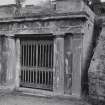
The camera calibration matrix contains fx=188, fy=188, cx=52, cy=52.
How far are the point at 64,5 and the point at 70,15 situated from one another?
2.09ft

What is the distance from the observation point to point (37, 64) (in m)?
8.55

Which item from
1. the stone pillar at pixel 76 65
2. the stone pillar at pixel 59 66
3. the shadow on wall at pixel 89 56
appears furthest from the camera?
the shadow on wall at pixel 89 56

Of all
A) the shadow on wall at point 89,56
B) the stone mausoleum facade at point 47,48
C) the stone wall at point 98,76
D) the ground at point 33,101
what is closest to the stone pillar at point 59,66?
Answer: the stone mausoleum facade at point 47,48

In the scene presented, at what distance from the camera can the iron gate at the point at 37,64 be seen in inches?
327

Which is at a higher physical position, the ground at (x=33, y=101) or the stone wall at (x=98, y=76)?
the stone wall at (x=98, y=76)

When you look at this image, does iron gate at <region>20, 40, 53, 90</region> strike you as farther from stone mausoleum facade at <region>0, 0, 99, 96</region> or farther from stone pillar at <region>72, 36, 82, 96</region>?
stone pillar at <region>72, 36, 82, 96</region>

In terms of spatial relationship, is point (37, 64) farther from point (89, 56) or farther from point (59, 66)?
point (89, 56)

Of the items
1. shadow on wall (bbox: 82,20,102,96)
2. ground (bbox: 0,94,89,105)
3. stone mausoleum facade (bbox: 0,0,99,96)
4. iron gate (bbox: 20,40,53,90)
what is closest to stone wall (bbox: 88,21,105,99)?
stone mausoleum facade (bbox: 0,0,99,96)

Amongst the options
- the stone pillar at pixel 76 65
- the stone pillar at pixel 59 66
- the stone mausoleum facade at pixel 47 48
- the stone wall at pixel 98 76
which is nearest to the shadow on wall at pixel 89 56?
the stone mausoleum facade at pixel 47 48

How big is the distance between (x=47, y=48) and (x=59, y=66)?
42.1 inches

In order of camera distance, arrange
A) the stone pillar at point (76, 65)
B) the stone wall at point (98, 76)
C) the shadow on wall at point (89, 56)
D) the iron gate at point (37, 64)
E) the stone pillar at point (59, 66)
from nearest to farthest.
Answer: the stone wall at point (98, 76) → the stone pillar at point (76, 65) → the stone pillar at point (59, 66) → the shadow on wall at point (89, 56) → the iron gate at point (37, 64)

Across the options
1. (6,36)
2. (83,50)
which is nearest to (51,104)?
(83,50)

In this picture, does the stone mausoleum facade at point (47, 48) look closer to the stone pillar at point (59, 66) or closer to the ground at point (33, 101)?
the stone pillar at point (59, 66)

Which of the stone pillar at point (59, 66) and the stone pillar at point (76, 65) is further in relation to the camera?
the stone pillar at point (59, 66)
